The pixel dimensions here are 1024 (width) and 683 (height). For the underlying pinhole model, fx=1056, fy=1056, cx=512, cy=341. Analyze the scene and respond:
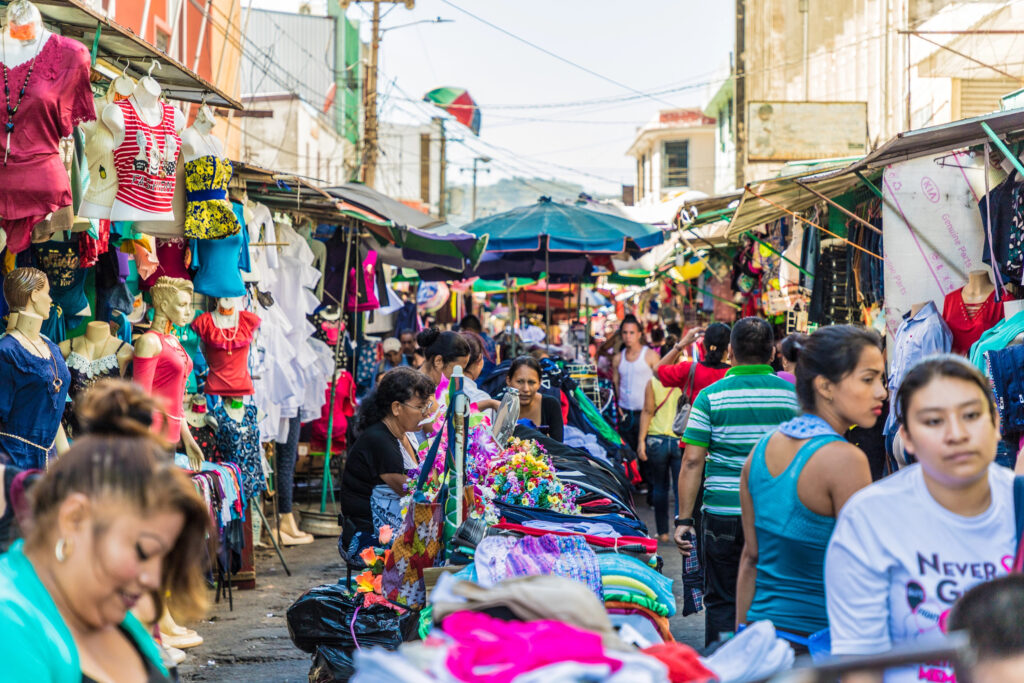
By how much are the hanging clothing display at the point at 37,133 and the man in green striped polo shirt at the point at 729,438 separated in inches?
130

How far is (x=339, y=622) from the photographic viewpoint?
17.5ft

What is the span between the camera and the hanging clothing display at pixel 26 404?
5516mm

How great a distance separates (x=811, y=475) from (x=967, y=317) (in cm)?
408

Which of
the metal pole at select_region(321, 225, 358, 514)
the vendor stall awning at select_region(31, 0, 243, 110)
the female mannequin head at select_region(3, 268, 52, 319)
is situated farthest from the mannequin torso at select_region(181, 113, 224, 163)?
the metal pole at select_region(321, 225, 358, 514)

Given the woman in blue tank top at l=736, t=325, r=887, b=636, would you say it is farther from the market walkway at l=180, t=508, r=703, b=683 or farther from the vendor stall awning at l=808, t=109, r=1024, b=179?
the market walkway at l=180, t=508, r=703, b=683

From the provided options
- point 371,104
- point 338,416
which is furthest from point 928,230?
point 371,104

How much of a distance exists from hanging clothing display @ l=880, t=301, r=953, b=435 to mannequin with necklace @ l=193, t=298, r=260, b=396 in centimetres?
500

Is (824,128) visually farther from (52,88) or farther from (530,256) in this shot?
(52,88)

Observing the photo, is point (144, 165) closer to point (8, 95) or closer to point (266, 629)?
point (8, 95)

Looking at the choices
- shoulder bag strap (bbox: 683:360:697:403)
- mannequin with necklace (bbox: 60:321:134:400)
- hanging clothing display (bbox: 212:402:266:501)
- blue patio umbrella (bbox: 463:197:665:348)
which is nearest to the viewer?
mannequin with necklace (bbox: 60:321:134:400)

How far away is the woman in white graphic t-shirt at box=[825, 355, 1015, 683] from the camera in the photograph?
254 centimetres

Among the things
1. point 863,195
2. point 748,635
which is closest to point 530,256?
point 863,195

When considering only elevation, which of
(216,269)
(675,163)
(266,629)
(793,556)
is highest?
(675,163)

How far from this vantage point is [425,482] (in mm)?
4832
